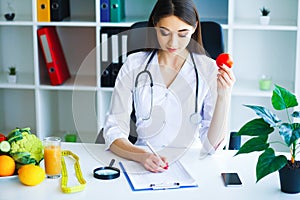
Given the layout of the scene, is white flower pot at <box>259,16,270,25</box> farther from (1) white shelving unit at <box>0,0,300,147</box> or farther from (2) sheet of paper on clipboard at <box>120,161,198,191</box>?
(2) sheet of paper on clipboard at <box>120,161,198,191</box>

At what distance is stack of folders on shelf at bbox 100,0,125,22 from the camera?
11.3 ft

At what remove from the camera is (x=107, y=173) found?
2039 millimetres

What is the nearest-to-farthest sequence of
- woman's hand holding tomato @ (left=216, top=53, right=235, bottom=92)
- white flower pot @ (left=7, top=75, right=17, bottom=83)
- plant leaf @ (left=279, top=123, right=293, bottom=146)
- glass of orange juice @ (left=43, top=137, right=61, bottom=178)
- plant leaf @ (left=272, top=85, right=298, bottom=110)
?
plant leaf @ (left=279, top=123, right=293, bottom=146), plant leaf @ (left=272, top=85, right=298, bottom=110), glass of orange juice @ (left=43, top=137, right=61, bottom=178), woman's hand holding tomato @ (left=216, top=53, right=235, bottom=92), white flower pot @ (left=7, top=75, right=17, bottom=83)

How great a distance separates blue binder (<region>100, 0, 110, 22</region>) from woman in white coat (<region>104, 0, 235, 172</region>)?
3.27 ft

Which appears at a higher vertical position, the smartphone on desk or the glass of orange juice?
the glass of orange juice

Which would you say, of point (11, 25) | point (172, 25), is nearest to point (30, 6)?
point (11, 25)

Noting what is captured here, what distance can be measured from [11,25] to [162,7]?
1.73 m

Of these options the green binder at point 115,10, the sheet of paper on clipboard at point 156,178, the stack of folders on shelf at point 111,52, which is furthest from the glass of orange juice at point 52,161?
the green binder at point 115,10

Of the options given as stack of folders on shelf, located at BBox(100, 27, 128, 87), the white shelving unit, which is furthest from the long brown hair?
the white shelving unit

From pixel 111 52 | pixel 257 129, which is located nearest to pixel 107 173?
pixel 257 129

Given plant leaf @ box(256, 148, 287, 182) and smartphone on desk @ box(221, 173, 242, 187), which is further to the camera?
smartphone on desk @ box(221, 173, 242, 187)

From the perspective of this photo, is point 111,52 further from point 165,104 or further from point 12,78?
point 165,104

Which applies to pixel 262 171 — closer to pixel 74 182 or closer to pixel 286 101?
pixel 286 101

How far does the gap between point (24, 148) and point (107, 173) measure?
284 millimetres
